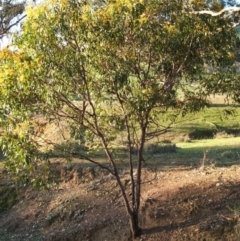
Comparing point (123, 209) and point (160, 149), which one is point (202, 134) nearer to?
point (160, 149)

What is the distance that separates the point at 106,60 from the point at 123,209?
13.5 ft

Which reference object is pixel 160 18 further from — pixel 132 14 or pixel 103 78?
pixel 103 78

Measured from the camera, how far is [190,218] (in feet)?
31.2

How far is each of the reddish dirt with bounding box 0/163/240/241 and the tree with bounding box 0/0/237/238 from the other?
7.29 feet

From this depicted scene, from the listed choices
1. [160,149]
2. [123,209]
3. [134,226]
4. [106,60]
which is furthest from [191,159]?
[106,60]

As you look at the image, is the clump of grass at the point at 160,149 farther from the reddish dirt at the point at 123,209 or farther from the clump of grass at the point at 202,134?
the clump of grass at the point at 202,134

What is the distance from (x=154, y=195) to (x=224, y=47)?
4.04 m

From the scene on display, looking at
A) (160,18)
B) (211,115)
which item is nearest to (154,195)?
(160,18)

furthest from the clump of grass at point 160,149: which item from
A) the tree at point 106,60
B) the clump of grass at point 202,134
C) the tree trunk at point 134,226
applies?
the clump of grass at point 202,134

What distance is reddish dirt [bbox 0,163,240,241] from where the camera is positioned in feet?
30.2

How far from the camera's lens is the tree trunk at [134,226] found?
9167 mm

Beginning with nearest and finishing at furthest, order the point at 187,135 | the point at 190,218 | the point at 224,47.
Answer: the point at 224,47 < the point at 190,218 < the point at 187,135

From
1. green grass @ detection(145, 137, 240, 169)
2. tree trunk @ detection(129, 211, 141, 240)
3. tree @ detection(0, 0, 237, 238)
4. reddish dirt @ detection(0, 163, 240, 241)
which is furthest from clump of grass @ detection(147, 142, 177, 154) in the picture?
tree @ detection(0, 0, 237, 238)

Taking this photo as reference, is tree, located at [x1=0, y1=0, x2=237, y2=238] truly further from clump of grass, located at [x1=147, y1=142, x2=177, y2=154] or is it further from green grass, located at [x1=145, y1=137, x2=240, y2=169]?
clump of grass, located at [x1=147, y1=142, x2=177, y2=154]
